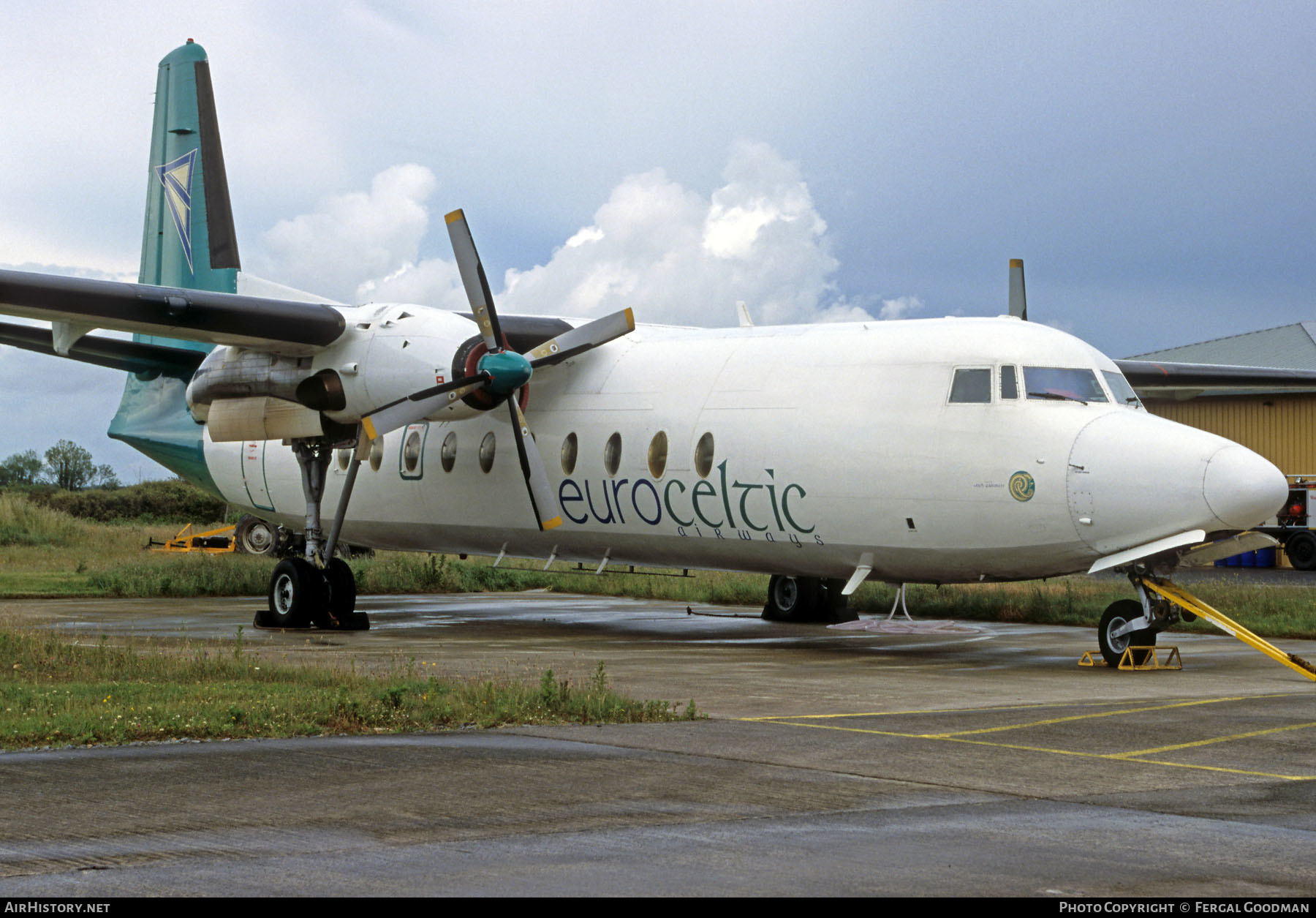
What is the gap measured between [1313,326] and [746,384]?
113 feet

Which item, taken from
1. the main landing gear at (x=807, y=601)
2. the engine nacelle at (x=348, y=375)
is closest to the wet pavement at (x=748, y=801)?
the engine nacelle at (x=348, y=375)

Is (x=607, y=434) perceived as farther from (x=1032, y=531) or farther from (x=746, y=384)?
(x=1032, y=531)

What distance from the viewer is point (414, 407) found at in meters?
18.3

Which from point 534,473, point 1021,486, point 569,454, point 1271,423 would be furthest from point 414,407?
point 1271,423

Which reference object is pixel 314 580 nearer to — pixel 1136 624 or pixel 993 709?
pixel 1136 624

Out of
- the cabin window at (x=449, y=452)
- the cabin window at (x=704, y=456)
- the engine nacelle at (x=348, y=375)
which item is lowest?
A: the cabin window at (x=704, y=456)

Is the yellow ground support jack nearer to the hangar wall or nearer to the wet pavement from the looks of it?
the hangar wall

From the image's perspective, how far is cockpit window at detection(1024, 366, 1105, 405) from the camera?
578 inches

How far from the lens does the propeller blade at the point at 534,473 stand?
59.7 feet

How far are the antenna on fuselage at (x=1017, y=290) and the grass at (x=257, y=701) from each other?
9.86 m

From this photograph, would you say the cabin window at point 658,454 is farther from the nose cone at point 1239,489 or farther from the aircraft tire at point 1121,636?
the nose cone at point 1239,489

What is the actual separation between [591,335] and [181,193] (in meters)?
11.7

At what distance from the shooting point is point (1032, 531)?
14203 mm

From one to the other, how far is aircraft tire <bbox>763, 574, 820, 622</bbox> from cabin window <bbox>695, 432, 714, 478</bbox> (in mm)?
4736
